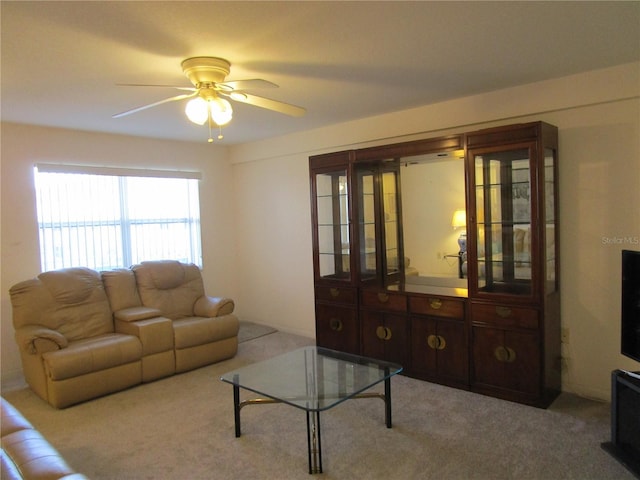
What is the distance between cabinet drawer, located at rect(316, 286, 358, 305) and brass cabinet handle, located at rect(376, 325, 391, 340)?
0.34 meters

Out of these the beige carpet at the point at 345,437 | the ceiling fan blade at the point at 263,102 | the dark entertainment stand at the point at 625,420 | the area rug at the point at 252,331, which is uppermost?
the ceiling fan blade at the point at 263,102

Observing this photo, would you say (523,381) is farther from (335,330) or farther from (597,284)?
(335,330)

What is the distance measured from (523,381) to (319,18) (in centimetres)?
269

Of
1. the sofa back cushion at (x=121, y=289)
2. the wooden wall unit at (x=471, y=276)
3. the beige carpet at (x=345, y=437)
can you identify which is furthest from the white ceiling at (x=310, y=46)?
the beige carpet at (x=345, y=437)

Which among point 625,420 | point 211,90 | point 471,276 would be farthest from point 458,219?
point 211,90

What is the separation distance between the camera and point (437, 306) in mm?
3498

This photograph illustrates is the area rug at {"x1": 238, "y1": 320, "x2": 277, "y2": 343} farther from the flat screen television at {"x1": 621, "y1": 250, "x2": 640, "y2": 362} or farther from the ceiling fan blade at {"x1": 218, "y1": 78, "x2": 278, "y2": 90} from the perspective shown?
the flat screen television at {"x1": 621, "y1": 250, "x2": 640, "y2": 362}

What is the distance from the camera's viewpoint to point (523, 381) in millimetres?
3078

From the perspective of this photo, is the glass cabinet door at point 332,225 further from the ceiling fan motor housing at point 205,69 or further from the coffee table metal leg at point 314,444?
the coffee table metal leg at point 314,444

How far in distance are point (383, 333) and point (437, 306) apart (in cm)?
58

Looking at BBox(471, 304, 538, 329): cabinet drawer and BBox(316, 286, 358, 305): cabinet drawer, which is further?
BBox(316, 286, 358, 305): cabinet drawer

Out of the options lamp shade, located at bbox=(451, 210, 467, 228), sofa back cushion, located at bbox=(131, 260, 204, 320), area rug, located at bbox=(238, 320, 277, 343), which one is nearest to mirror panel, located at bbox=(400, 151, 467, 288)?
lamp shade, located at bbox=(451, 210, 467, 228)

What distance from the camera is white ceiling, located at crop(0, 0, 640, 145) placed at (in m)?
2.02

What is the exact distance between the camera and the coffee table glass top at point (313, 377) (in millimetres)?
2477
